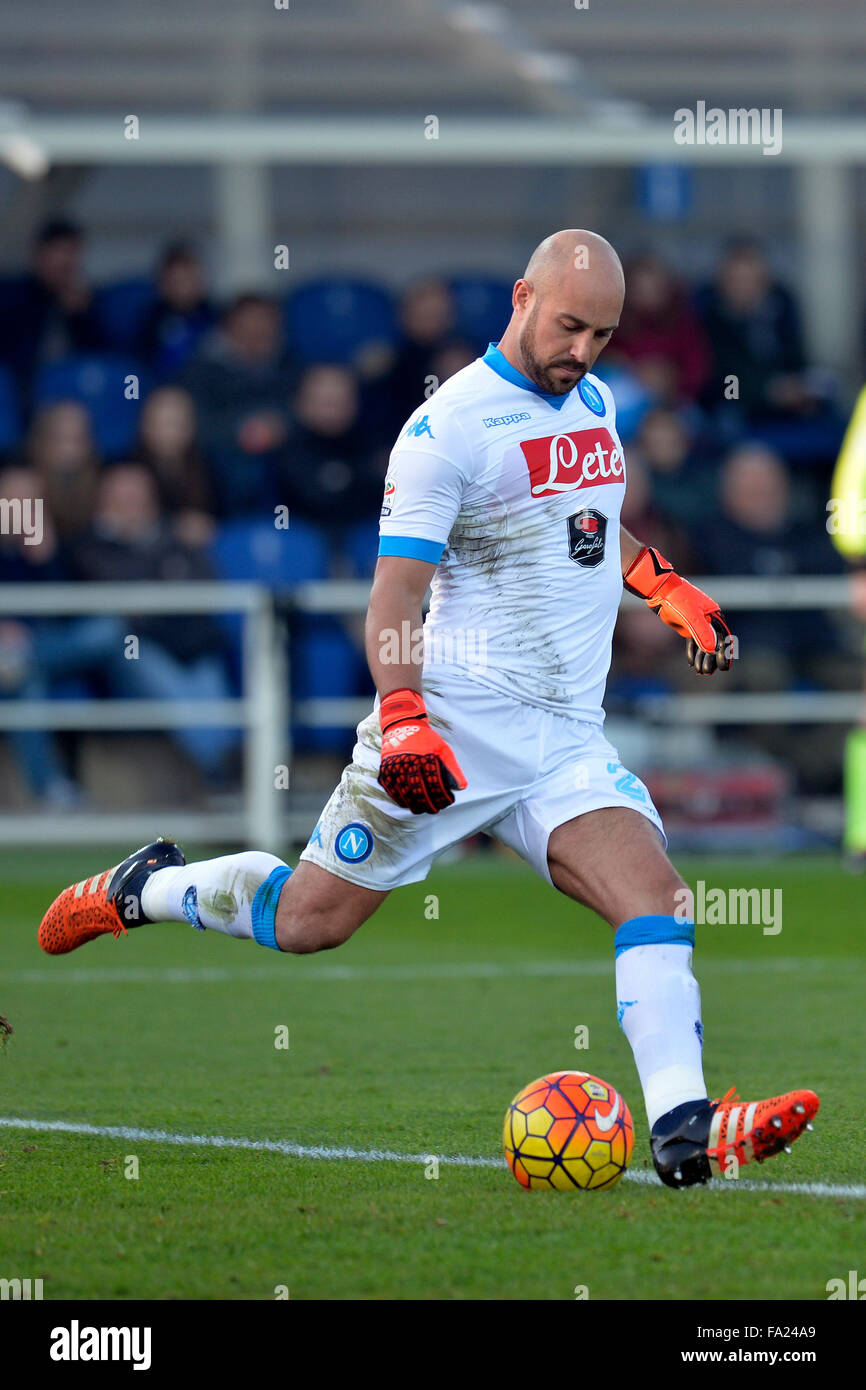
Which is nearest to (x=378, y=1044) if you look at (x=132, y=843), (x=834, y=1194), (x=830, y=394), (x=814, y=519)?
(x=834, y=1194)

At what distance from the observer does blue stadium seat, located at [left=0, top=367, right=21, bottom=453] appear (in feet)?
45.2

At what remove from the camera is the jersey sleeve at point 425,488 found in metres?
4.55

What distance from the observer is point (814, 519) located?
1359cm

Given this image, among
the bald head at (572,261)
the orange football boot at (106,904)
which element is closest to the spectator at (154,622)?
the orange football boot at (106,904)

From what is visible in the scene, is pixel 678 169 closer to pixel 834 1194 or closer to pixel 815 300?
pixel 815 300

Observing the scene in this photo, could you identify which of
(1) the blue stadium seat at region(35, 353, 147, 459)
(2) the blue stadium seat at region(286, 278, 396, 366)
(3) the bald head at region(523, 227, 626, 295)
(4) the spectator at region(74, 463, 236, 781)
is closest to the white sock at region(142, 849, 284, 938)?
(3) the bald head at region(523, 227, 626, 295)

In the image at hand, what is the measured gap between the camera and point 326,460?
12.7m

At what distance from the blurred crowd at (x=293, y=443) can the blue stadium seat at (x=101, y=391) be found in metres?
0.01

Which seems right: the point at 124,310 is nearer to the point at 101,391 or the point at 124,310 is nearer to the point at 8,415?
the point at 101,391

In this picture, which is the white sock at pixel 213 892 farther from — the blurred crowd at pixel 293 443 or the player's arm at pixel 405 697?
the blurred crowd at pixel 293 443

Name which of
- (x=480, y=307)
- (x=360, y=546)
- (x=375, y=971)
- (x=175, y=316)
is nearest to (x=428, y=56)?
(x=480, y=307)

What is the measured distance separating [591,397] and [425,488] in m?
0.62

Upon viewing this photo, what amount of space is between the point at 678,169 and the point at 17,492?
283 inches

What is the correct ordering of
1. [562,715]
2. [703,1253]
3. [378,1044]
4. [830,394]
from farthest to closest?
1. [830,394]
2. [378,1044]
3. [562,715]
4. [703,1253]
